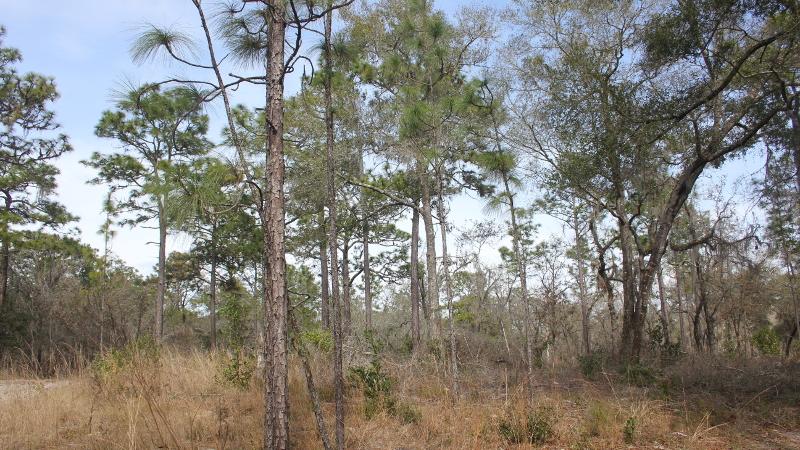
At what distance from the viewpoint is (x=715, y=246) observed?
10.9m

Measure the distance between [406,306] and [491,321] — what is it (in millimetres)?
11756

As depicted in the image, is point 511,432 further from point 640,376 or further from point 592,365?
point 592,365

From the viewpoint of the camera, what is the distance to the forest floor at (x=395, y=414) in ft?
15.8

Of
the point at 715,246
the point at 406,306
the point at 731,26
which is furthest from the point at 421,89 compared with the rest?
the point at 406,306

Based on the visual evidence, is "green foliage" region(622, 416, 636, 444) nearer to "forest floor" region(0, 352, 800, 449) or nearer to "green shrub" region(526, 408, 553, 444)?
"forest floor" region(0, 352, 800, 449)

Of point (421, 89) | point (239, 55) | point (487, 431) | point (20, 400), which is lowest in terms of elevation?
point (487, 431)

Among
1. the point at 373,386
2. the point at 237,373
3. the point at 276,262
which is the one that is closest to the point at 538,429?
the point at 373,386

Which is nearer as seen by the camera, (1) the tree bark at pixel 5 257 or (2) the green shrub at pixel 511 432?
(2) the green shrub at pixel 511 432

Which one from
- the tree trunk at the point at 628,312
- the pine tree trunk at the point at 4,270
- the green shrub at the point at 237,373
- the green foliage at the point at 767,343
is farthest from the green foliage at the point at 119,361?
the green foliage at the point at 767,343

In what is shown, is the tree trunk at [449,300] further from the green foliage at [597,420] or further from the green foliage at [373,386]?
the green foliage at [597,420]

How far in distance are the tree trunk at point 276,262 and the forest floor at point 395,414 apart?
866 mm

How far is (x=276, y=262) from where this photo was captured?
389cm

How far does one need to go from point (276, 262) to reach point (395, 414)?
274 centimetres

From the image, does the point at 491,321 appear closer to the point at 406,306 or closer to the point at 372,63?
the point at 372,63
